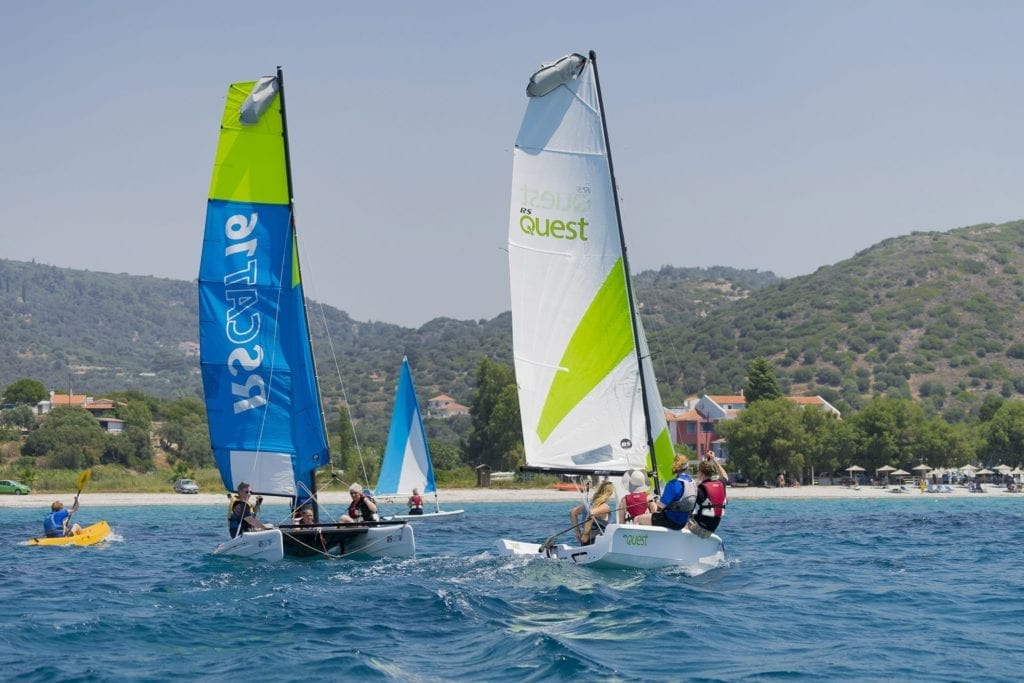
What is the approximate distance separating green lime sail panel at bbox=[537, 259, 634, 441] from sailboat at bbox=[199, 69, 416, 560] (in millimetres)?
5556

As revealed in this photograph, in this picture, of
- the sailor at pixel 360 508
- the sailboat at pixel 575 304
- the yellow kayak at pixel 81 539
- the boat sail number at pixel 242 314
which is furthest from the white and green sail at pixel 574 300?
the yellow kayak at pixel 81 539

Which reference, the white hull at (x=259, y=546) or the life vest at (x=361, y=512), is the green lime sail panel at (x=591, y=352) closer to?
the life vest at (x=361, y=512)

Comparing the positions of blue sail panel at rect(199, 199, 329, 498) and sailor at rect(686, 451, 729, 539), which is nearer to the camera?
sailor at rect(686, 451, 729, 539)

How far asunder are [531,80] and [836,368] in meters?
136

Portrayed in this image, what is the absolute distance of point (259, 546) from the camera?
25.2 meters

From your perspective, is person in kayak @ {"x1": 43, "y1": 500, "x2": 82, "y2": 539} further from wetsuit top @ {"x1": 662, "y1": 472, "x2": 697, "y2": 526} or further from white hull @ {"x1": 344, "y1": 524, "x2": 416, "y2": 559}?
wetsuit top @ {"x1": 662, "y1": 472, "x2": 697, "y2": 526}

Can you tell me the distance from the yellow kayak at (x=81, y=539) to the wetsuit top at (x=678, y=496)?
18072mm

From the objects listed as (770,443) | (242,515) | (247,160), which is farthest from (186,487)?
(242,515)

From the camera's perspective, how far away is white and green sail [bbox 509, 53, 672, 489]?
2369 centimetres

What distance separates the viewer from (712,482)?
21.4 meters

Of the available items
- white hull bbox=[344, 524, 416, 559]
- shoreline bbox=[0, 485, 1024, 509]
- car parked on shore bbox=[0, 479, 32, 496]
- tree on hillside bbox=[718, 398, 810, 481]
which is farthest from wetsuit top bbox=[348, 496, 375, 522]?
tree on hillside bbox=[718, 398, 810, 481]

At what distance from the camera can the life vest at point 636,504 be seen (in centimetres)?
2211

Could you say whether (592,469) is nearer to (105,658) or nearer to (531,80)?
(531,80)

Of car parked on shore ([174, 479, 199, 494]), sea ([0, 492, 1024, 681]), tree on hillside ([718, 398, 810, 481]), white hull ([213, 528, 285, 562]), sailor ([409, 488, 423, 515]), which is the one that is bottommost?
sea ([0, 492, 1024, 681])
